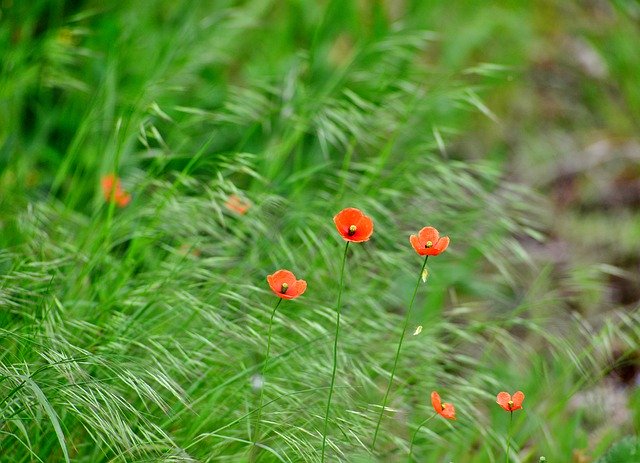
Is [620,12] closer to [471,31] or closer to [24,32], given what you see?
[471,31]

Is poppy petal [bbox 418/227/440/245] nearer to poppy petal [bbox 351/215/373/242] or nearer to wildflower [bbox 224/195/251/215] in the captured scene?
poppy petal [bbox 351/215/373/242]

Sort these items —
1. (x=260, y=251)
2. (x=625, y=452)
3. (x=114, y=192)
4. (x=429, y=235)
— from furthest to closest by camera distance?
(x=260, y=251) → (x=114, y=192) → (x=625, y=452) → (x=429, y=235)

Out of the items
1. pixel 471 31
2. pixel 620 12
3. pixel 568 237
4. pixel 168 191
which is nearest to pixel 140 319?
pixel 168 191

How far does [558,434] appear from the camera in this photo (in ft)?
7.74

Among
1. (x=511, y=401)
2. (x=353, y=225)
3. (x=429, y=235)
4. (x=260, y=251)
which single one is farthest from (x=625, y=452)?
(x=260, y=251)

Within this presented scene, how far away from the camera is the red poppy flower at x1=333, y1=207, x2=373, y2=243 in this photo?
1.49m

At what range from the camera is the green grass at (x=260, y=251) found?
1658 millimetres

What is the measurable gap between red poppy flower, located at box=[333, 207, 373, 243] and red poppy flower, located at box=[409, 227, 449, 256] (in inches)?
2.8

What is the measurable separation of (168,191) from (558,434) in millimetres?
1154

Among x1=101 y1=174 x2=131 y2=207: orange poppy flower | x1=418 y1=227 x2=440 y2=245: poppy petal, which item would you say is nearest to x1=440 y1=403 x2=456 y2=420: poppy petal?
x1=418 y1=227 x2=440 y2=245: poppy petal

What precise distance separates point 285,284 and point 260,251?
Answer: 740 mm

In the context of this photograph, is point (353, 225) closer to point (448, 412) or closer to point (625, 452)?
point (448, 412)

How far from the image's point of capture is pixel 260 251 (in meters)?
2.18

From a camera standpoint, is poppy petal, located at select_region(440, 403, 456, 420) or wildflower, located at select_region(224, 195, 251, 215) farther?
wildflower, located at select_region(224, 195, 251, 215)
